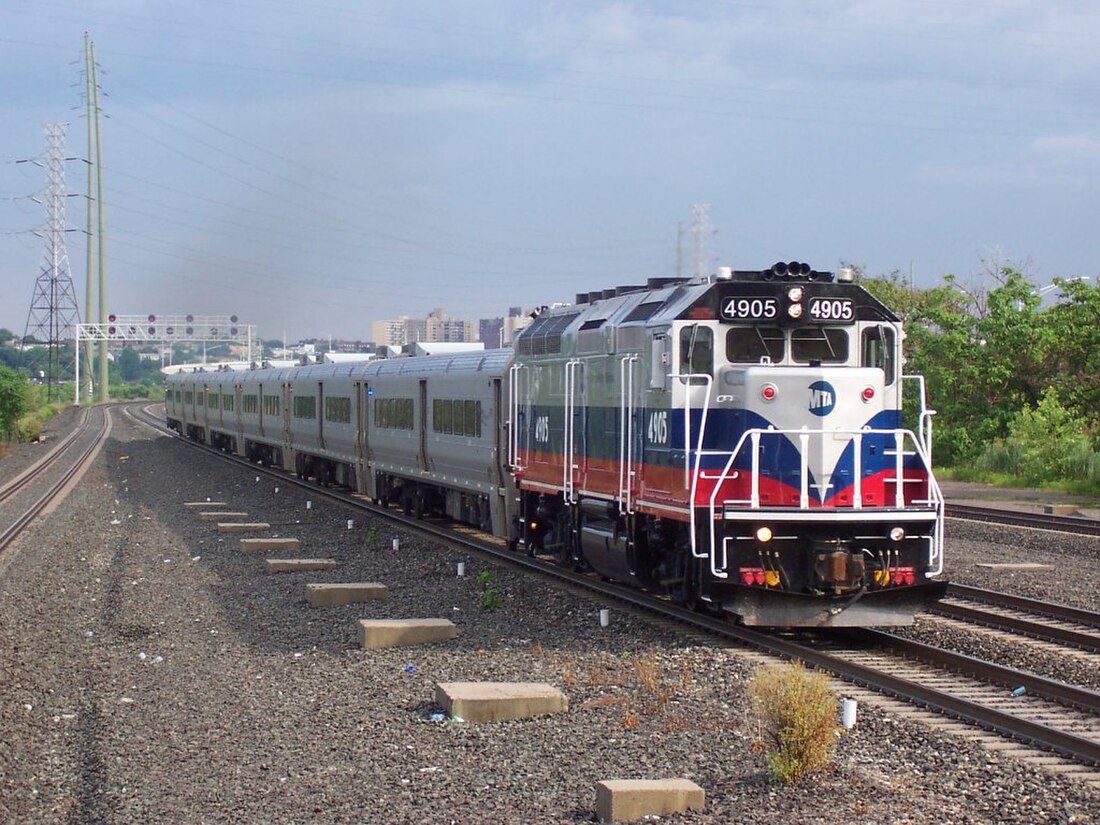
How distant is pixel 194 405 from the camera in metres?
58.0

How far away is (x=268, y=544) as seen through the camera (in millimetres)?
20828

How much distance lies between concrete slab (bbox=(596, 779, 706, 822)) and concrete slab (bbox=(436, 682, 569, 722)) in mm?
2224

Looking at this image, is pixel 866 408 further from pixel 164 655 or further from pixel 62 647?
pixel 62 647

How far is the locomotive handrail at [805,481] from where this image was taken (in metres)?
11.7

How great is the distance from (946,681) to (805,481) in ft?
6.77

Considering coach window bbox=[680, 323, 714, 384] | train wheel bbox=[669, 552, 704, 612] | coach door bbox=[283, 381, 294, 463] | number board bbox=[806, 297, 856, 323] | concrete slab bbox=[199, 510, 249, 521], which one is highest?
number board bbox=[806, 297, 856, 323]

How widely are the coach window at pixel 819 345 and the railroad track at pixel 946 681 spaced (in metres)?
2.55

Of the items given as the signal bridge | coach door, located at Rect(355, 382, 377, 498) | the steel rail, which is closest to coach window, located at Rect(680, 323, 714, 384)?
coach door, located at Rect(355, 382, 377, 498)

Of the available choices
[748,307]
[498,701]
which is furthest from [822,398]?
[498,701]

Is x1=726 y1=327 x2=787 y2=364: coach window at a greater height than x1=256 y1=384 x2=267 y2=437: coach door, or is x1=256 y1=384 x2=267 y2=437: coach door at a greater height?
x1=726 y1=327 x2=787 y2=364: coach window

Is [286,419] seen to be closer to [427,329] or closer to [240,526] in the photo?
[240,526]

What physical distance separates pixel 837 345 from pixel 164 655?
6.72 m

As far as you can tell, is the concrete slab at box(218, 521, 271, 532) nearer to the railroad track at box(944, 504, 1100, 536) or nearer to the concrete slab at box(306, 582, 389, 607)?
the concrete slab at box(306, 582, 389, 607)

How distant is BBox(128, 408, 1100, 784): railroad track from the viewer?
897cm
